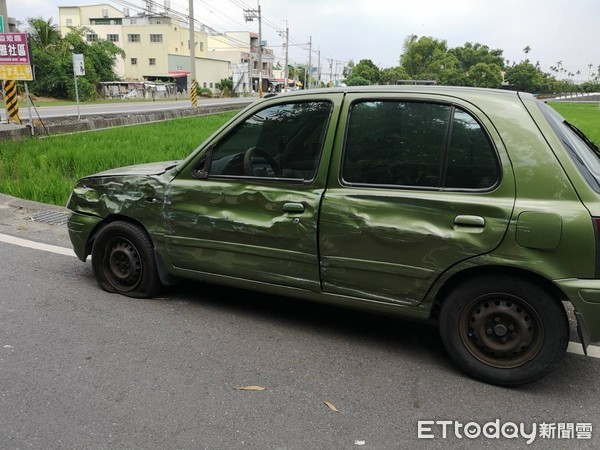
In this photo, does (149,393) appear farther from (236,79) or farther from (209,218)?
(236,79)

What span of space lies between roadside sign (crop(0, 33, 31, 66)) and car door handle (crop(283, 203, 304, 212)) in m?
12.9

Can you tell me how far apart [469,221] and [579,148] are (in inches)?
34.8

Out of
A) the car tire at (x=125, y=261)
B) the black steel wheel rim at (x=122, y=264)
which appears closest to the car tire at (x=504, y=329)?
the car tire at (x=125, y=261)

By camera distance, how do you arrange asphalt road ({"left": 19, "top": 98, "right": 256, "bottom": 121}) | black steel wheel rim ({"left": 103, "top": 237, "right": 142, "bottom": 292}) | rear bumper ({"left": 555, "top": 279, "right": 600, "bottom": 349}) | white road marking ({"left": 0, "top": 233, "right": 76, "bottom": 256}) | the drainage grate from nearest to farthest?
rear bumper ({"left": 555, "top": 279, "right": 600, "bottom": 349}), black steel wheel rim ({"left": 103, "top": 237, "right": 142, "bottom": 292}), white road marking ({"left": 0, "top": 233, "right": 76, "bottom": 256}), the drainage grate, asphalt road ({"left": 19, "top": 98, "right": 256, "bottom": 121})

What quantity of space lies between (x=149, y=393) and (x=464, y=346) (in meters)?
1.83

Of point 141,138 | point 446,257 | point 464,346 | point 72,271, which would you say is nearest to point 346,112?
point 446,257

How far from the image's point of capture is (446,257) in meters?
2.96

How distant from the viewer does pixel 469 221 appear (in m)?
2.89

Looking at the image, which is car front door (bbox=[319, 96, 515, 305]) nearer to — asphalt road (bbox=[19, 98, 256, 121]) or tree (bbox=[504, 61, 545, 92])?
tree (bbox=[504, 61, 545, 92])

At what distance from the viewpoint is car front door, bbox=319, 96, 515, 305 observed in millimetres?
2906

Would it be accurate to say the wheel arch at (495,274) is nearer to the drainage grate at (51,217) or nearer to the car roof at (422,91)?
the car roof at (422,91)

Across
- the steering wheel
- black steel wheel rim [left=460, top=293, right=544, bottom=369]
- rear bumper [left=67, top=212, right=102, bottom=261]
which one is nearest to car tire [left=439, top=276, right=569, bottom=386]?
black steel wheel rim [left=460, top=293, right=544, bottom=369]

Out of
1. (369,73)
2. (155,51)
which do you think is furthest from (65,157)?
(155,51)

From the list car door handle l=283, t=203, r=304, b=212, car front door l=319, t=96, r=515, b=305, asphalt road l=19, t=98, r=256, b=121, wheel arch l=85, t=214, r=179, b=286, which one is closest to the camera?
car front door l=319, t=96, r=515, b=305
